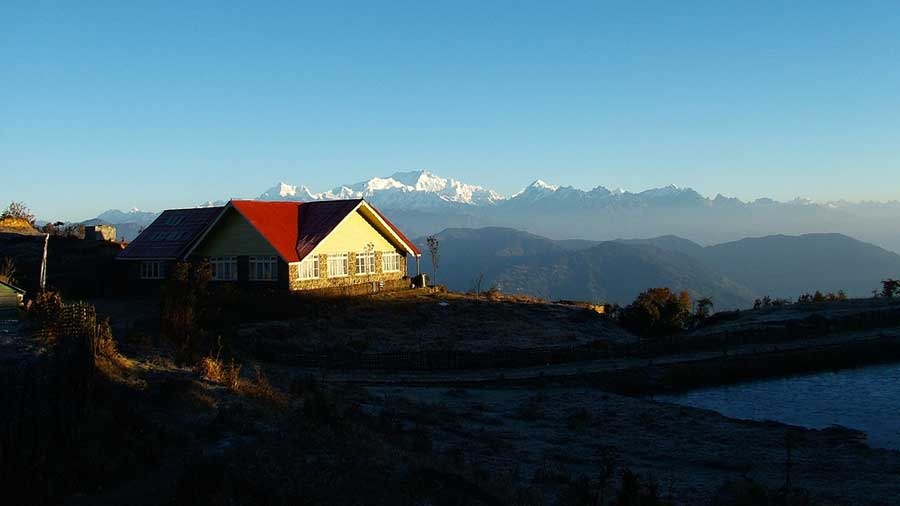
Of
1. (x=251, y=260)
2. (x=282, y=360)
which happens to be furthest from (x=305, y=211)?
(x=282, y=360)

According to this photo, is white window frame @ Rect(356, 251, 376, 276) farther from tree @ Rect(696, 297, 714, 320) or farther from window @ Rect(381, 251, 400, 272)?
tree @ Rect(696, 297, 714, 320)

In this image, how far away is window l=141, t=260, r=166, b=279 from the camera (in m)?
49.2

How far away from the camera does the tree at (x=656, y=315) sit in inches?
1817

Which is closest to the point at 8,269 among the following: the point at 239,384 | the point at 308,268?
the point at 308,268

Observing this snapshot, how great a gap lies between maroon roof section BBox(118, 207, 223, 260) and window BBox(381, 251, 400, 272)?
12647mm

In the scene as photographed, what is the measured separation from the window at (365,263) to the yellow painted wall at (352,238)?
1.70 ft

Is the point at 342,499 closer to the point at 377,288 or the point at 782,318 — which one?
the point at 377,288

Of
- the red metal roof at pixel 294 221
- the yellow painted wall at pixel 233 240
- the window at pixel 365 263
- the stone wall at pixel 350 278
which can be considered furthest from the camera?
the window at pixel 365 263

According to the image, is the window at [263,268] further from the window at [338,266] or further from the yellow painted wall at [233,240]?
the window at [338,266]

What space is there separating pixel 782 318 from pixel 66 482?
154 feet

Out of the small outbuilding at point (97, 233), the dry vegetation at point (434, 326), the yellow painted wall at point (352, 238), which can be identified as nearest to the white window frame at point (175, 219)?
the yellow painted wall at point (352, 238)

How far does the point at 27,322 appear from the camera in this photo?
22.5 meters

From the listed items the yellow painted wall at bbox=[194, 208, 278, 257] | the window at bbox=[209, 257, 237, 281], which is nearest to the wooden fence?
the yellow painted wall at bbox=[194, 208, 278, 257]

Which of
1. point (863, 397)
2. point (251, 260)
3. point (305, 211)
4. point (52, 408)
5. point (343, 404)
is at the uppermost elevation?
point (305, 211)
